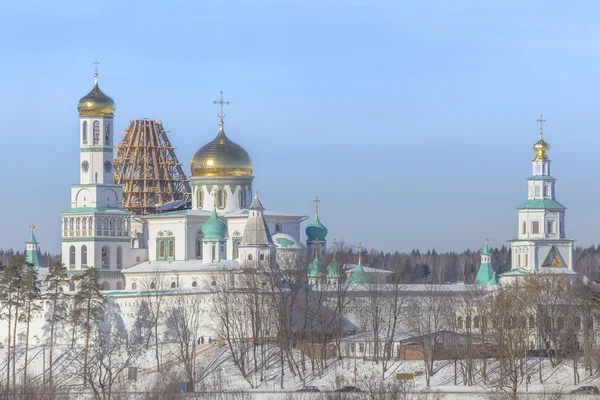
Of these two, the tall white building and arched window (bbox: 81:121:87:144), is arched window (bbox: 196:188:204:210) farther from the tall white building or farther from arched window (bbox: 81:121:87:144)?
arched window (bbox: 81:121:87:144)

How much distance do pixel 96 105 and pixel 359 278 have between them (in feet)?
38.6

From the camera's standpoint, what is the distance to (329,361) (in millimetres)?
66188

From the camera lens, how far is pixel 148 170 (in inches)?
3639

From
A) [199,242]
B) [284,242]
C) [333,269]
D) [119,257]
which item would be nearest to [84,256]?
[119,257]

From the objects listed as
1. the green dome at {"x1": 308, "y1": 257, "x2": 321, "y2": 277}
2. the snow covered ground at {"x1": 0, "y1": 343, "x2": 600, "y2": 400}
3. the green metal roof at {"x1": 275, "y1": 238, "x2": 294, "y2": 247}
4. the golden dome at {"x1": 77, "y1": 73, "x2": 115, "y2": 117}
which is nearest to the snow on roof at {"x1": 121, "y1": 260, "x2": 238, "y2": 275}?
the green metal roof at {"x1": 275, "y1": 238, "x2": 294, "y2": 247}

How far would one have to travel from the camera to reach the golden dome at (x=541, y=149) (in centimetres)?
7919

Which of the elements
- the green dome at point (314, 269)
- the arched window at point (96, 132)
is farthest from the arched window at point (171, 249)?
the green dome at point (314, 269)

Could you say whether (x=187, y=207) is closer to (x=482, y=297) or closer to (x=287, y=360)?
(x=482, y=297)

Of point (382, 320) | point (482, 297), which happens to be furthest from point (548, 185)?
point (382, 320)

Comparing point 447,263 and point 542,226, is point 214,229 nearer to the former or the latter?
point 542,226

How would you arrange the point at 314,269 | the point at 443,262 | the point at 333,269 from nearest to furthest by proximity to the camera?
1. the point at 314,269
2. the point at 333,269
3. the point at 443,262

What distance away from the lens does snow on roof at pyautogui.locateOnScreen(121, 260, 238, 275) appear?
7719cm

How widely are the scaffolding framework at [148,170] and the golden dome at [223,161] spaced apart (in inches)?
334

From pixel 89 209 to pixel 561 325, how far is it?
68.8 feet
